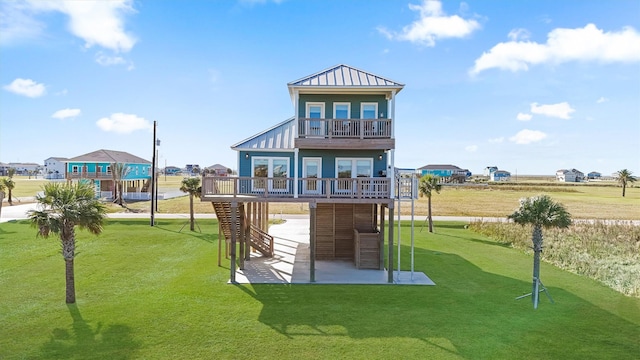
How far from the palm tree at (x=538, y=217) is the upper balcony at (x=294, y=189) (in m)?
5.69

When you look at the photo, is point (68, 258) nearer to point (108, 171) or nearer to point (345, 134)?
point (345, 134)

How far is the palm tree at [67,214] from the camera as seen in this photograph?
13367 mm

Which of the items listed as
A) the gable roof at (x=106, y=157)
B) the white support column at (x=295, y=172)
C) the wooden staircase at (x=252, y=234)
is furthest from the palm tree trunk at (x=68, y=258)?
the gable roof at (x=106, y=157)

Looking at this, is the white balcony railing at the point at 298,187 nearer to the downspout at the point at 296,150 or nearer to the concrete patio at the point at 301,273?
the downspout at the point at 296,150

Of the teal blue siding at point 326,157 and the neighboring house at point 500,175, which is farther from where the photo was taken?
the neighboring house at point 500,175

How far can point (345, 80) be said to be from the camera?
59.1 ft

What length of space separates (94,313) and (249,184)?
8.31 meters

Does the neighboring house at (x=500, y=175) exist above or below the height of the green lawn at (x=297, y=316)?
above

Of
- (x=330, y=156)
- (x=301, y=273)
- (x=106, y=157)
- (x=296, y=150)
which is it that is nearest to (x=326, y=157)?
(x=330, y=156)

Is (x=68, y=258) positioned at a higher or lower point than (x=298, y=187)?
lower

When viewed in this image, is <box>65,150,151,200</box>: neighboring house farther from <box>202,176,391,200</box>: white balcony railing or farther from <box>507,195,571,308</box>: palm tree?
<box>507,195,571,308</box>: palm tree

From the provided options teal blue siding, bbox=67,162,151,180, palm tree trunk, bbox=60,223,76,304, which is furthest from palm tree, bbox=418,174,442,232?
teal blue siding, bbox=67,162,151,180

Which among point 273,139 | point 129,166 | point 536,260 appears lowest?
point 536,260

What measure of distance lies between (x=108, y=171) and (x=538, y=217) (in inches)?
2135
